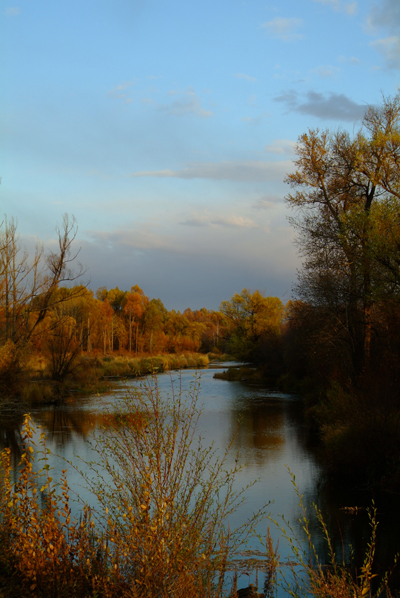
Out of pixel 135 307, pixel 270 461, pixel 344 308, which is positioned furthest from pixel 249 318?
pixel 270 461

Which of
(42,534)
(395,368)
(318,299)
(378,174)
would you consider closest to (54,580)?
(42,534)

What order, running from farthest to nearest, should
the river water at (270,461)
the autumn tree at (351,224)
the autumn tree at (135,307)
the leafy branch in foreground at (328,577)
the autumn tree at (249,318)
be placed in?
the autumn tree at (135,307)
the autumn tree at (249,318)
the autumn tree at (351,224)
the river water at (270,461)
the leafy branch in foreground at (328,577)

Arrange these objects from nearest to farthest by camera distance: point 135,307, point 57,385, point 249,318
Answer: point 57,385, point 249,318, point 135,307

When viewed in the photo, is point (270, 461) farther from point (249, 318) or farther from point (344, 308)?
point (249, 318)

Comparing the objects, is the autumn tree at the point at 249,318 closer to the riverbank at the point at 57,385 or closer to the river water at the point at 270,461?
the riverbank at the point at 57,385

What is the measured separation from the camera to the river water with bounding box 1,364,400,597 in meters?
8.25

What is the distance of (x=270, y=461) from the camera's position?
523 inches

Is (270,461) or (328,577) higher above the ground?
(328,577)

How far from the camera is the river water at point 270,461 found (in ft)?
27.1

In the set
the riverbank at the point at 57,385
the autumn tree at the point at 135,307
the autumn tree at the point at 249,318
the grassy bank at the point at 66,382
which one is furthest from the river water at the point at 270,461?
the autumn tree at the point at 135,307

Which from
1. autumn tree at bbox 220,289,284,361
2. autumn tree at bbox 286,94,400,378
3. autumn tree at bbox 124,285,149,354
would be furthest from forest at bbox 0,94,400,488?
autumn tree at bbox 124,285,149,354

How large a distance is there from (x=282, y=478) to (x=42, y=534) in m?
7.97

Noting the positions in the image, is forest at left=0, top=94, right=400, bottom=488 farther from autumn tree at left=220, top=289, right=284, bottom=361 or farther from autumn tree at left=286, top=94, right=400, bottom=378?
autumn tree at left=220, top=289, right=284, bottom=361

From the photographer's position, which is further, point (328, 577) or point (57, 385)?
point (57, 385)
